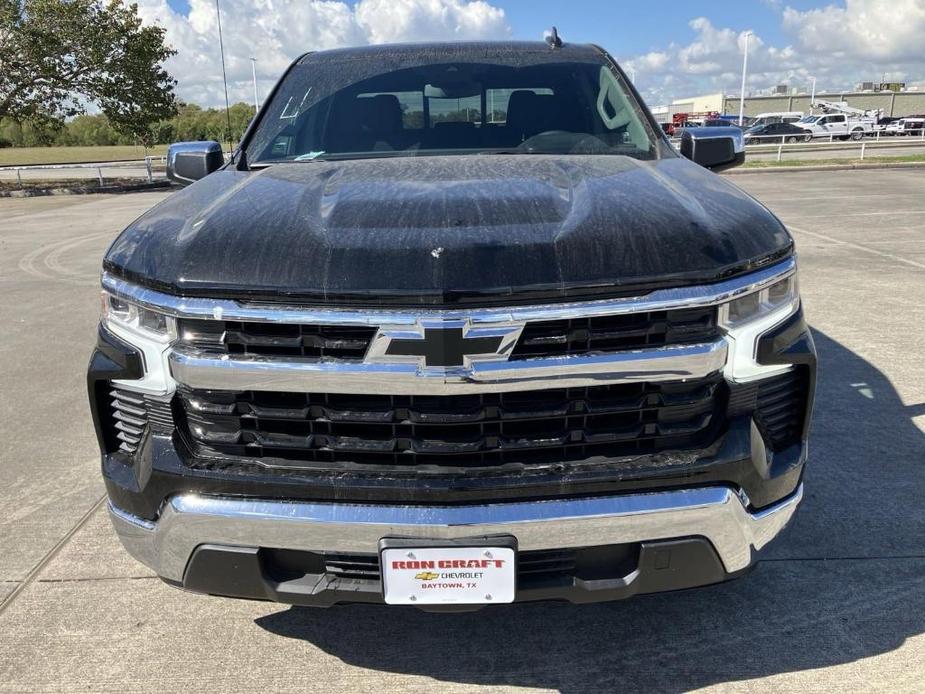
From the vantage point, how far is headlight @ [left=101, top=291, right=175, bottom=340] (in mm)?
1954

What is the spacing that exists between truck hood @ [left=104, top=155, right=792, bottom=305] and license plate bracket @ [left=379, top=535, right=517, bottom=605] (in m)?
0.60

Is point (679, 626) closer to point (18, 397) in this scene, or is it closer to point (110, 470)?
point (110, 470)

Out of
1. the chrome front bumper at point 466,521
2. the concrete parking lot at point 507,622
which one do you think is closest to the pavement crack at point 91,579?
the concrete parking lot at point 507,622

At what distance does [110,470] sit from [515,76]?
2.43 m

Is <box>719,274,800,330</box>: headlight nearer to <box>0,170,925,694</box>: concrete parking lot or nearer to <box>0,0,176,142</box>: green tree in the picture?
<box>0,170,925,694</box>: concrete parking lot

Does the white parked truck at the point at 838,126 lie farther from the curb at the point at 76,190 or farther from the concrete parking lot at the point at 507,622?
the concrete parking lot at the point at 507,622

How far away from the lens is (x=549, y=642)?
2.46 meters

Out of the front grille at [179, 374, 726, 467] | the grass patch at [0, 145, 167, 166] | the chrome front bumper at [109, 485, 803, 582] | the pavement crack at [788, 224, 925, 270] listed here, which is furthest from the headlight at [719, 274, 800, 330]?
the grass patch at [0, 145, 167, 166]

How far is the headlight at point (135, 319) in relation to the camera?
195cm

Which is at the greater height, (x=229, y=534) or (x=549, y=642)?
(x=229, y=534)

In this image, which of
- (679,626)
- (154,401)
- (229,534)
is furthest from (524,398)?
(679,626)

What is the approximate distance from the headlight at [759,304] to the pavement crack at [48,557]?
2603 mm

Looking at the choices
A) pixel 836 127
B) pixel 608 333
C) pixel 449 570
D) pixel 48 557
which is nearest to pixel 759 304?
pixel 608 333

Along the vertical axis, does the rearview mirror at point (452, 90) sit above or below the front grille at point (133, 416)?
above
